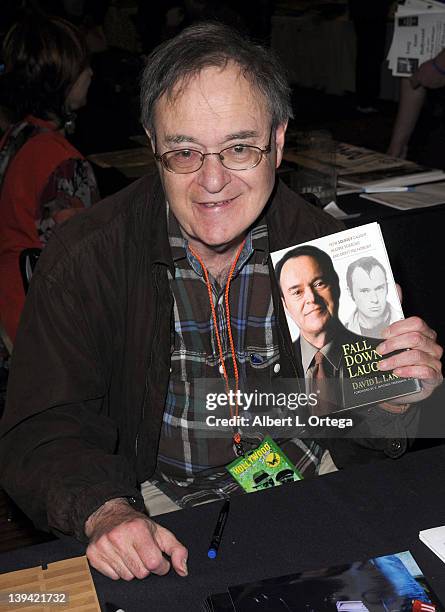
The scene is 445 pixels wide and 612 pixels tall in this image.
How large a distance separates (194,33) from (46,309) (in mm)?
670

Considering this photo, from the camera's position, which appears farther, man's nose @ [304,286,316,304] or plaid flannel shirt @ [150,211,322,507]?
plaid flannel shirt @ [150,211,322,507]

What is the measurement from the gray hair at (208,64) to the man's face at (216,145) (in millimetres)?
21

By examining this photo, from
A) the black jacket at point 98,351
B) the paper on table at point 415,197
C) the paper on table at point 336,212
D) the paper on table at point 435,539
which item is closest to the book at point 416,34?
the paper on table at point 415,197

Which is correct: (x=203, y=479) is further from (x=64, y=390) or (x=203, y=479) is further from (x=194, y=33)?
(x=194, y=33)

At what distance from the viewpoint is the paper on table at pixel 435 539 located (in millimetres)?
1361

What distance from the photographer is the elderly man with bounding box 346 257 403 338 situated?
162 cm

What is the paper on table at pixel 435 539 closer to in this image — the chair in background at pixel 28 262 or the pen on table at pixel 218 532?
the pen on table at pixel 218 532

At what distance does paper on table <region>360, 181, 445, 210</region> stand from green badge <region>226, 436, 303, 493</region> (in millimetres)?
1637

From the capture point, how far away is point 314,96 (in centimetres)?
1099

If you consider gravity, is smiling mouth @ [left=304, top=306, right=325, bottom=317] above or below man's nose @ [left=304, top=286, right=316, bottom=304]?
below

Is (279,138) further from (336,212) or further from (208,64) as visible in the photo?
(336,212)

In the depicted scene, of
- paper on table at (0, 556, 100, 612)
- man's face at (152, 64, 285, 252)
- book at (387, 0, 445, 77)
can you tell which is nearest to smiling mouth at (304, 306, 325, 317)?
man's face at (152, 64, 285, 252)

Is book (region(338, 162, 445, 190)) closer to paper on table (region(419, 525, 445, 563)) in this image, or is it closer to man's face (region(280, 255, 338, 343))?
man's face (region(280, 255, 338, 343))

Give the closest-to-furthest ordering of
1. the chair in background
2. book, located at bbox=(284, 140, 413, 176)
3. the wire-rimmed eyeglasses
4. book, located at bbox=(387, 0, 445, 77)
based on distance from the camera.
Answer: the wire-rimmed eyeglasses, the chair in background, book, located at bbox=(284, 140, 413, 176), book, located at bbox=(387, 0, 445, 77)
